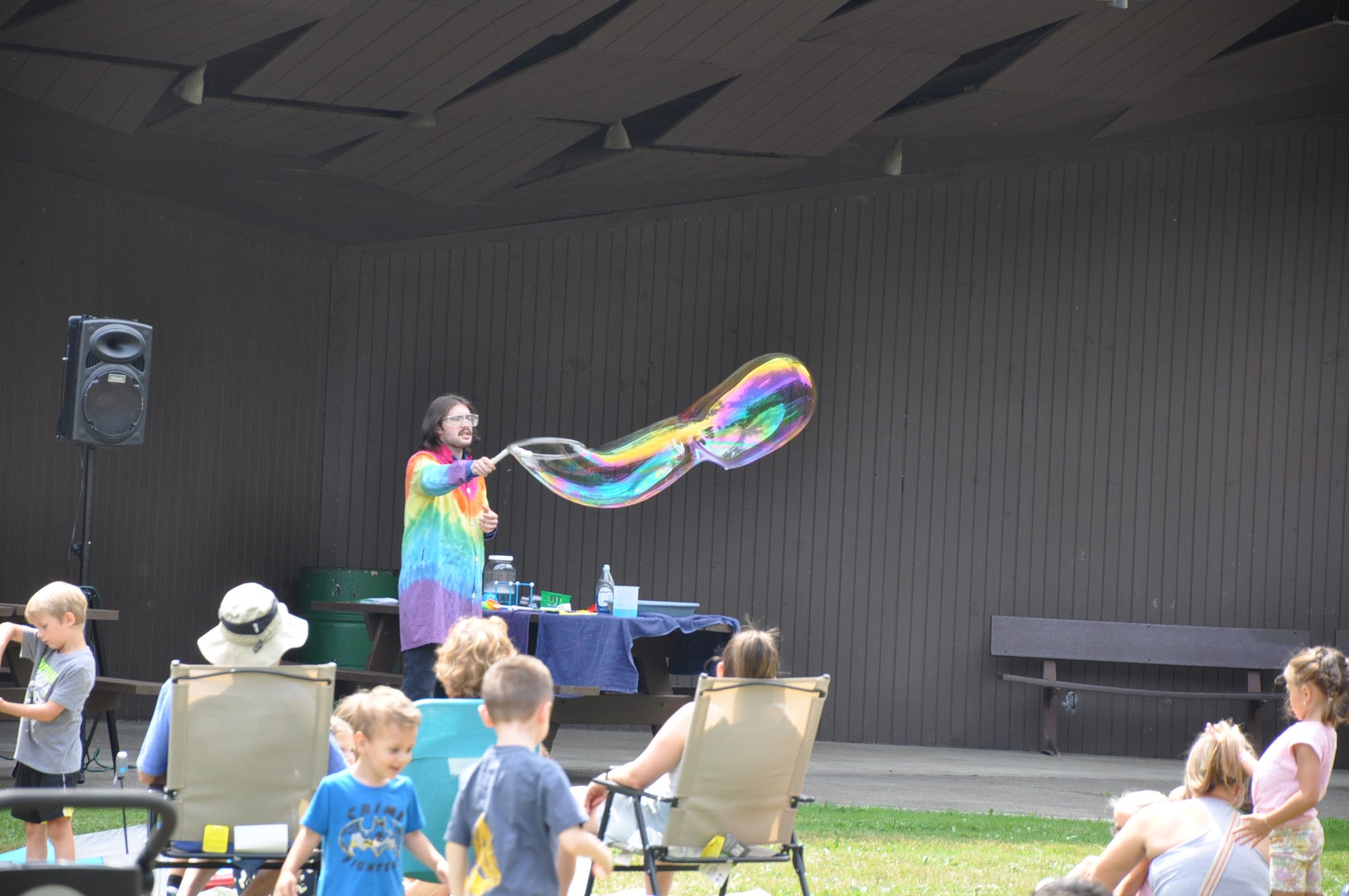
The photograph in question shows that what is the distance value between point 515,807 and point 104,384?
193 inches

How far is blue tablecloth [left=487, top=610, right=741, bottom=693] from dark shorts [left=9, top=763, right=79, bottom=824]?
2470 mm

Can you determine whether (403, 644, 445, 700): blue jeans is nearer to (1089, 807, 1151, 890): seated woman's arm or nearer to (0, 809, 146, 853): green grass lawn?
(0, 809, 146, 853): green grass lawn

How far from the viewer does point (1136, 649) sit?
32.4 ft

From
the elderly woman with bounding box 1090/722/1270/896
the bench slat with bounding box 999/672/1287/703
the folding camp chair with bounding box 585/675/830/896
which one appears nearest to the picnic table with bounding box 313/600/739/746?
the folding camp chair with bounding box 585/675/830/896

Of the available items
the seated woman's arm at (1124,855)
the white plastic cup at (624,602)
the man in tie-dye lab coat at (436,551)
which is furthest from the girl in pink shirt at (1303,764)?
the white plastic cup at (624,602)

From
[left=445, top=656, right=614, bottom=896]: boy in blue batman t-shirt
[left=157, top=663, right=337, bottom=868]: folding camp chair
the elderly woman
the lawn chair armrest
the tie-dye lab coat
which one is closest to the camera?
[left=445, top=656, right=614, bottom=896]: boy in blue batman t-shirt

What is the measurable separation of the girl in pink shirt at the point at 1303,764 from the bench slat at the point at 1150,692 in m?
5.68

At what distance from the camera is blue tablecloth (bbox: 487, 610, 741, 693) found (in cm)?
674

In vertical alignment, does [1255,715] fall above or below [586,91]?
below

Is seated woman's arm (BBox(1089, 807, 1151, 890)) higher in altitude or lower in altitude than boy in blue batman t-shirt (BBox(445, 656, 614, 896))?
lower

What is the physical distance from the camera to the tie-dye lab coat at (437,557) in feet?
19.3

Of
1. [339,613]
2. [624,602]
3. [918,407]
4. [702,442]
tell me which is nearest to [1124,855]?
[702,442]

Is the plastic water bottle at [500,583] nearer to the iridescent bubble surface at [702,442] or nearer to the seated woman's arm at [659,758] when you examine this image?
the iridescent bubble surface at [702,442]

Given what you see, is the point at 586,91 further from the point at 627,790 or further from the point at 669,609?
the point at 627,790
